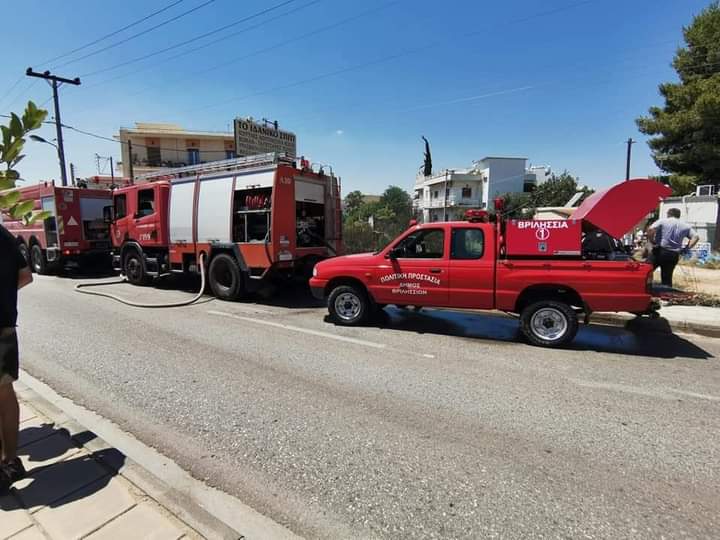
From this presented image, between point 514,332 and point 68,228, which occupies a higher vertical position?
point 68,228

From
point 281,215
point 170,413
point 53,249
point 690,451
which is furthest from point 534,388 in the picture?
point 53,249

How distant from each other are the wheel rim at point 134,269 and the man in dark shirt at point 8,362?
9348 millimetres

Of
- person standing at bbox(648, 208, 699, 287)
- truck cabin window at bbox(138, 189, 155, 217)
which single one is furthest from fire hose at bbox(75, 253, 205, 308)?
person standing at bbox(648, 208, 699, 287)

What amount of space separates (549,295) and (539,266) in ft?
1.57

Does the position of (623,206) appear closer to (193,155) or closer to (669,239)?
(669,239)

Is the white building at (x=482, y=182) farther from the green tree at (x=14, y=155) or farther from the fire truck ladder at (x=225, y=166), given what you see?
→ the green tree at (x=14, y=155)

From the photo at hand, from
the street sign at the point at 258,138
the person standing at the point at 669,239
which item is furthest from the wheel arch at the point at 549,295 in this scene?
the street sign at the point at 258,138

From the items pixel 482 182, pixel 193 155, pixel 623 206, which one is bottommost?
pixel 623 206

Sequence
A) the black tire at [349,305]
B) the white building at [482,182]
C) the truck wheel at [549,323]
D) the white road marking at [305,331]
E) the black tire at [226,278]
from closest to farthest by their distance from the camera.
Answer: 1. the truck wheel at [549,323]
2. the white road marking at [305,331]
3. the black tire at [349,305]
4. the black tire at [226,278]
5. the white building at [482,182]

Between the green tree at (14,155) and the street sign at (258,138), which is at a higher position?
the street sign at (258,138)

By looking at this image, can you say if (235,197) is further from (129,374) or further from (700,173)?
(700,173)

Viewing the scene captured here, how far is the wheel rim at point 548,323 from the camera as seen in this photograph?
5.75 metres

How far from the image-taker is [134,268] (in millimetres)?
11305

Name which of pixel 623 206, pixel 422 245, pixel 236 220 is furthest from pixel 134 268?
pixel 623 206
